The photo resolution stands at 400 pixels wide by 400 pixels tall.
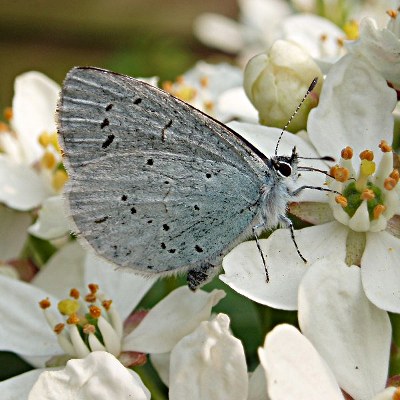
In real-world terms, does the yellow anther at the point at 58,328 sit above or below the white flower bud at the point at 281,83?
below

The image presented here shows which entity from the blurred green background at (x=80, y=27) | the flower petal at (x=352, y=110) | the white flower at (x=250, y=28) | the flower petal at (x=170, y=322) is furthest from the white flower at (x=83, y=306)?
the blurred green background at (x=80, y=27)

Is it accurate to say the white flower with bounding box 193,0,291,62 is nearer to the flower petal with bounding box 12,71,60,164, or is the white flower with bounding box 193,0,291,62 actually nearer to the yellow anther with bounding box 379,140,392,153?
the flower petal with bounding box 12,71,60,164

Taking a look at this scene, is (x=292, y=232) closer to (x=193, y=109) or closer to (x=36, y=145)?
(x=193, y=109)

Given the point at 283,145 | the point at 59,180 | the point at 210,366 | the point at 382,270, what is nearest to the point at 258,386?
the point at 210,366

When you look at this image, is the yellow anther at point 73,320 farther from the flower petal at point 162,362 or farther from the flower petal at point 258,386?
the flower petal at point 258,386

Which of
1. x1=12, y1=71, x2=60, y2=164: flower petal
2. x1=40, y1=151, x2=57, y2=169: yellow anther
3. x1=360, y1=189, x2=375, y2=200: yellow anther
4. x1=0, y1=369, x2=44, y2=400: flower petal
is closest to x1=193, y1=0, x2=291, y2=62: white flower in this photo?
x1=12, y1=71, x2=60, y2=164: flower petal

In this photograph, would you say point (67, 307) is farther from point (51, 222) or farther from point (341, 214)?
point (341, 214)

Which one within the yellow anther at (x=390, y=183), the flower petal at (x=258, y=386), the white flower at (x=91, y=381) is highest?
the yellow anther at (x=390, y=183)
